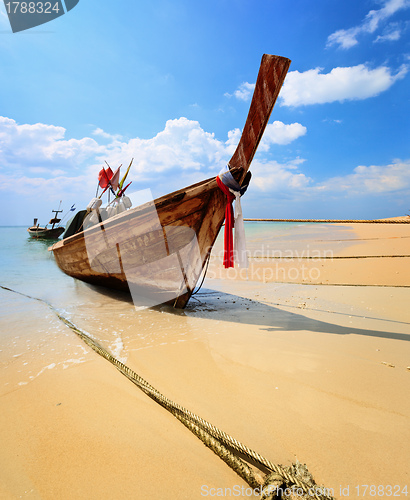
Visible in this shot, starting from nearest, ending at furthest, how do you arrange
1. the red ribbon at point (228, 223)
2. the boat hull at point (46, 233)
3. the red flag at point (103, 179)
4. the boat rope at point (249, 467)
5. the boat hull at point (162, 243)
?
the boat rope at point (249, 467)
the red ribbon at point (228, 223)
the boat hull at point (162, 243)
the red flag at point (103, 179)
the boat hull at point (46, 233)

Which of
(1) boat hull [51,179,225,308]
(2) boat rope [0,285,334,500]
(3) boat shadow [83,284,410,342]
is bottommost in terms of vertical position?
(3) boat shadow [83,284,410,342]

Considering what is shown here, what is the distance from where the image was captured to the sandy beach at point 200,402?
3.61ft

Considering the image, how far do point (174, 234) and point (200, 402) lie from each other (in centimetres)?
248

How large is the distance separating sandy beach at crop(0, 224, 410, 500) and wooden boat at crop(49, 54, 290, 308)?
Result: 71cm

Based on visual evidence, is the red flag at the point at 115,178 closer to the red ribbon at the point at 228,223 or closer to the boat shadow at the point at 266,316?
the boat shadow at the point at 266,316

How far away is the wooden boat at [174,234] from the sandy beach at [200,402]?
71 cm

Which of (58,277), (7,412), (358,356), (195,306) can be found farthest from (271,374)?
(58,277)

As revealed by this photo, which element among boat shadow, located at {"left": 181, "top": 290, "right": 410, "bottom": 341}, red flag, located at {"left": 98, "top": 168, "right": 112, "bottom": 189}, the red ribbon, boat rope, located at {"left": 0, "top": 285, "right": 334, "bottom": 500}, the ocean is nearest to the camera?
boat rope, located at {"left": 0, "top": 285, "right": 334, "bottom": 500}

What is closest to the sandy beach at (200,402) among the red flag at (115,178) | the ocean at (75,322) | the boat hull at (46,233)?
the ocean at (75,322)

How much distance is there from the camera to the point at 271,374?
1.89 meters

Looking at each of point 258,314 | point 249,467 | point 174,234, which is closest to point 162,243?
point 174,234

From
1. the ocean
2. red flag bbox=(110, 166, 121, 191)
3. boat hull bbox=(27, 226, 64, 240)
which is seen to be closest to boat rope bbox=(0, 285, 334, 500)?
the ocean

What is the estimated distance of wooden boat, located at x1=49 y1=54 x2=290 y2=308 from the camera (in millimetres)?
2881

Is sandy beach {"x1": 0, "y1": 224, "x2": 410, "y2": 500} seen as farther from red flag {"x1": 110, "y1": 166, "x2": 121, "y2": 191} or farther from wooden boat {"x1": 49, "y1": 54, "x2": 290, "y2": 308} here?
red flag {"x1": 110, "y1": 166, "x2": 121, "y2": 191}
